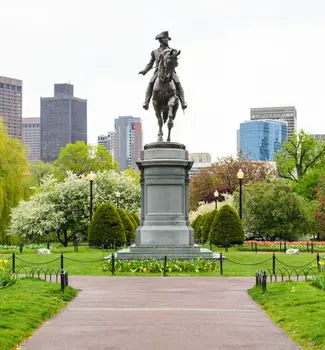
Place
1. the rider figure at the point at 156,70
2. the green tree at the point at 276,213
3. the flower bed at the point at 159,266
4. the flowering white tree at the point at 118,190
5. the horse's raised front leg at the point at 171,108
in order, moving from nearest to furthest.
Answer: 1. the flower bed at the point at 159,266
2. the rider figure at the point at 156,70
3. the horse's raised front leg at the point at 171,108
4. the green tree at the point at 276,213
5. the flowering white tree at the point at 118,190

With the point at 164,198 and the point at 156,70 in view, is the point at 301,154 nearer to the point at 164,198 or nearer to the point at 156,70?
the point at 156,70

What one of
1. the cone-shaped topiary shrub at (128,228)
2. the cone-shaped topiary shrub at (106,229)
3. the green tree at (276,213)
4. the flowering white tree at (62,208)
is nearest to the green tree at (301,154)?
the flowering white tree at (62,208)

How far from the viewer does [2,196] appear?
170 ft

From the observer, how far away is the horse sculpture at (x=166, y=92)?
98.4 ft

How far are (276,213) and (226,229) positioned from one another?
13203 millimetres

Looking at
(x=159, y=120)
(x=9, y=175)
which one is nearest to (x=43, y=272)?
(x=159, y=120)

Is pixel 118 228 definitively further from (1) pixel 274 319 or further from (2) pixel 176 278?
(1) pixel 274 319

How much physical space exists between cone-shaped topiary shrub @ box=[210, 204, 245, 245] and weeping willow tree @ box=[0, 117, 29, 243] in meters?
17.2

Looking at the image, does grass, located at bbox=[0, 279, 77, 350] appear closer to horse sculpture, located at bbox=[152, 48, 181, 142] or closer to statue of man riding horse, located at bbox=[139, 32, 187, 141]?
horse sculpture, located at bbox=[152, 48, 181, 142]

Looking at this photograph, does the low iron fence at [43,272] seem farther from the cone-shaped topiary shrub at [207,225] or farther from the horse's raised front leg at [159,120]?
the cone-shaped topiary shrub at [207,225]

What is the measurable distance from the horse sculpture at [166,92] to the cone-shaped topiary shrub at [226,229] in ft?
38.4

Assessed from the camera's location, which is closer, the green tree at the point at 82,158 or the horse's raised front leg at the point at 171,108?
the horse's raised front leg at the point at 171,108

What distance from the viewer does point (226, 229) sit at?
42.4m

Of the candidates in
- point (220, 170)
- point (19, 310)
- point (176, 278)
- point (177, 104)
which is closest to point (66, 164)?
point (220, 170)
